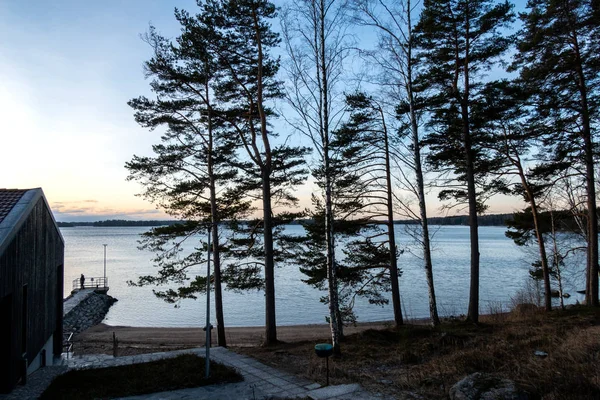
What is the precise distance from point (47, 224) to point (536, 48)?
18.6 metres

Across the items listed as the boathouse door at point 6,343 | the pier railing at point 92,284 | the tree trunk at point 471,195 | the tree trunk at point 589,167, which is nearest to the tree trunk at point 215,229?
the boathouse door at point 6,343

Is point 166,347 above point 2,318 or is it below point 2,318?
below

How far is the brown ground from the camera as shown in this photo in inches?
237

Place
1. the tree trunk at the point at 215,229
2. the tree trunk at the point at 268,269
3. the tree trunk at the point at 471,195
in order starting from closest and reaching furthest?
the tree trunk at the point at 471,195 < the tree trunk at the point at 268,269 < the tree trunk at the point at 215,229

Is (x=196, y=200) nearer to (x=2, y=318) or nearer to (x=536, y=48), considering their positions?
(x=2, y=318)

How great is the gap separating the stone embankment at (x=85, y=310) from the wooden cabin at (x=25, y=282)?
1714cm

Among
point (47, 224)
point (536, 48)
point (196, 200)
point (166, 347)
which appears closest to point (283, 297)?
point (166, 347)

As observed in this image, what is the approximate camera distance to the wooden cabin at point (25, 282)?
8.19 metres

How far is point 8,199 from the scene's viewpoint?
31.4 feet

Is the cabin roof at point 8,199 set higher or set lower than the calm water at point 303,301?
higher

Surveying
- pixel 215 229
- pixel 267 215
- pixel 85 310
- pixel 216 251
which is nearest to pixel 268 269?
pixel 267 215

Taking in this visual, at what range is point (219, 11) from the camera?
13.2m

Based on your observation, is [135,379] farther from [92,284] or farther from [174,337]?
[92,284]

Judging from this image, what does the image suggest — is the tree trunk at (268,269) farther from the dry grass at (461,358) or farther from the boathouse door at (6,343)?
the boathouse door at (6,343)
